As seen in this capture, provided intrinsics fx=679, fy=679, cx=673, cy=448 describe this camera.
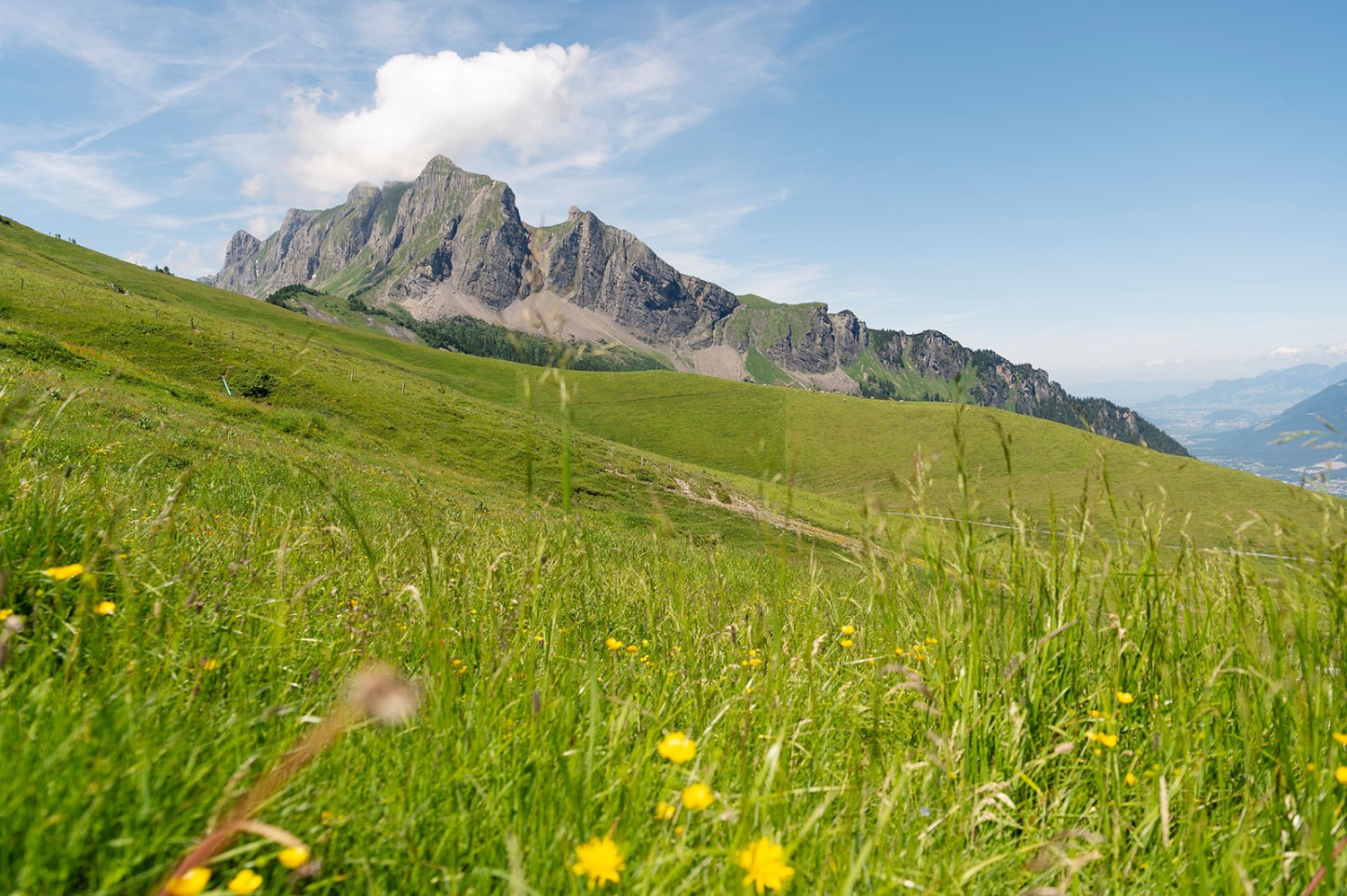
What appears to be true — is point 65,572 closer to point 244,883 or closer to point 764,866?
point 244,883

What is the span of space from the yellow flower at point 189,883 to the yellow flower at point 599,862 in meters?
0.73

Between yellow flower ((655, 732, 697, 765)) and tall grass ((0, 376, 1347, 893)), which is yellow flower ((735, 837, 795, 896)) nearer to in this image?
tall grass ((0, 376, 1347, 893))

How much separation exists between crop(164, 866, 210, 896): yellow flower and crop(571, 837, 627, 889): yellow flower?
73 cm

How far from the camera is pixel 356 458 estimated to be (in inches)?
1155

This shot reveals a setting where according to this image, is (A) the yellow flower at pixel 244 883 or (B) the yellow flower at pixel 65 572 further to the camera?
(B) the yellow flower at pixel 65 572

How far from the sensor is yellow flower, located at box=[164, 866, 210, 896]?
4.28 feet

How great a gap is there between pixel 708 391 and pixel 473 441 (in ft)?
273

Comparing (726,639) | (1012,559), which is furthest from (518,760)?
(1012,559)

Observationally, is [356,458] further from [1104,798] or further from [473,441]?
[1104,798]

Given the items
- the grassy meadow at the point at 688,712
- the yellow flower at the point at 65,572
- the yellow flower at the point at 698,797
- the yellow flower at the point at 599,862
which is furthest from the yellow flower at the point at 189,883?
the yellow flower at the point at 65,572

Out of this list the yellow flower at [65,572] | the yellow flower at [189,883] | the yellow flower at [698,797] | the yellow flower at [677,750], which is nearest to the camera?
the yellow flower at [189,883]

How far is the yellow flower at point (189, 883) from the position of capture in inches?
51.4

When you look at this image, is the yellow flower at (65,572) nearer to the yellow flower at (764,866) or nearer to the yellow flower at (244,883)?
the yellow flower at (244,883)

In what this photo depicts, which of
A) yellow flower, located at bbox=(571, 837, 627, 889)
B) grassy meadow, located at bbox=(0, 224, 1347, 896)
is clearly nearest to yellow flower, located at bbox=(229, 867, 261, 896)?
grassy meadow, located at bbox=(0, 224, 1347, 896)
